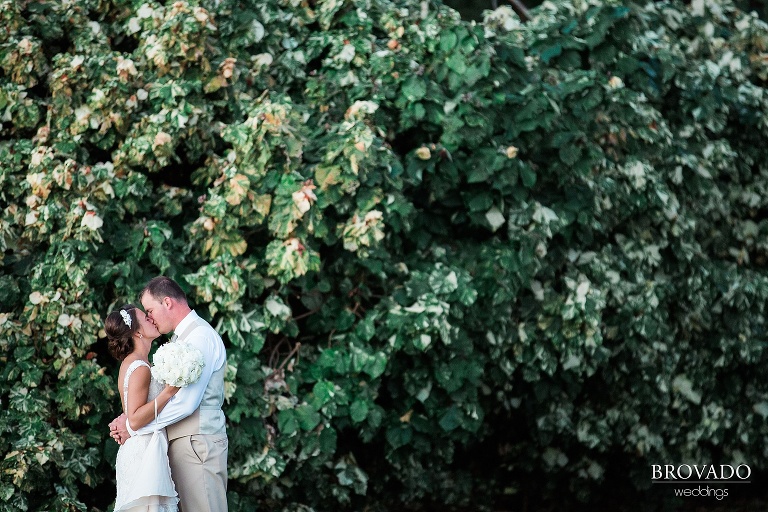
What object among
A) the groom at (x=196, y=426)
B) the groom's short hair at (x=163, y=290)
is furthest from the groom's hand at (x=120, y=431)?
the groom's short hair at (x=163, y=290)

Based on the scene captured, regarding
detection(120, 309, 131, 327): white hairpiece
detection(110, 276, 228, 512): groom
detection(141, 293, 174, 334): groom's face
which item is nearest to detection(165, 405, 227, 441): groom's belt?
detection(110, 276, 228, 512): groom

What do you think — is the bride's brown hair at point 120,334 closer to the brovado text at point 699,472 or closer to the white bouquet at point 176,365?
the white bouquet at point 176,365

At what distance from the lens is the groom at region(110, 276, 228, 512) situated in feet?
13.5

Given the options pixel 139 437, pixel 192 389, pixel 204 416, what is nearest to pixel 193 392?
pixel 192 389

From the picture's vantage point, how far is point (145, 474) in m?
4.02

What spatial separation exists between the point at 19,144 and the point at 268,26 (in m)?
1.52

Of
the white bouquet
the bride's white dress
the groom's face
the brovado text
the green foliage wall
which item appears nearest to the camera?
the white bouquet

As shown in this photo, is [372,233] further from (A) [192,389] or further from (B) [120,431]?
(B) [120,431]

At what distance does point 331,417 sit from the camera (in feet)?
17.9

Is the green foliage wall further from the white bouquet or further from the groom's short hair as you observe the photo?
the white bouquet

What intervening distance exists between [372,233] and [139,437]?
172cm

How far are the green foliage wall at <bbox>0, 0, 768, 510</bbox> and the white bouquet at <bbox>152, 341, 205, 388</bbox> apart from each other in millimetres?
1227

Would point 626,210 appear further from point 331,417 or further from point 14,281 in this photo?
point 14,281

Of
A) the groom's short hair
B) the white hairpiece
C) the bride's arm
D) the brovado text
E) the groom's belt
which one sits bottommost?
the brovado text
